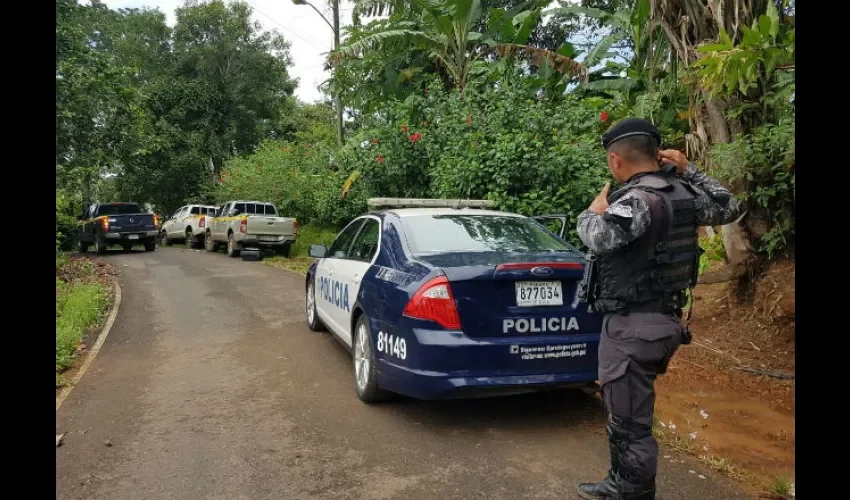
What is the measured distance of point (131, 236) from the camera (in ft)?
66.5

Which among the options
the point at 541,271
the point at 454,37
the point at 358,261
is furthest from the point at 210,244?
the point at 541,271

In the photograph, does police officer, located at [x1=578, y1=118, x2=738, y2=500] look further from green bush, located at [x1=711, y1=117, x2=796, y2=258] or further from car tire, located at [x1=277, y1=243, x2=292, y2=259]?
car tire, located at [x1=277, y1=243, x2=292, y2=259]

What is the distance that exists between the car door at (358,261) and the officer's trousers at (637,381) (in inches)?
86.7

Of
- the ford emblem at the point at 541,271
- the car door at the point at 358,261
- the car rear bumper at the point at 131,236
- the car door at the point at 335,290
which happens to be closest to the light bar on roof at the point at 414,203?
the car door at the point at 335,290

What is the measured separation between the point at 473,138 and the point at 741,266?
4.19 meters

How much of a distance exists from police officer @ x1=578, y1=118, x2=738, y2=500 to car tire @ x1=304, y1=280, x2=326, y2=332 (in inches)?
188

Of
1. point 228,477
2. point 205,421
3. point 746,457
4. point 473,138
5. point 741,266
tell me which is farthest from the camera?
point 473,138

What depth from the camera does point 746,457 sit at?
3.63 meters

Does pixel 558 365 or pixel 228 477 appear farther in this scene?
pixel 558 365

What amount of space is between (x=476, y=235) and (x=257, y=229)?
13.9 m

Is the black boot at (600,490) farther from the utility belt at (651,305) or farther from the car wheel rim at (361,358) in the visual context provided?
the car wheel rim at (361,358)

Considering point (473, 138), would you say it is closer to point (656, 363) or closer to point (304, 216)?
point (656, 363)
